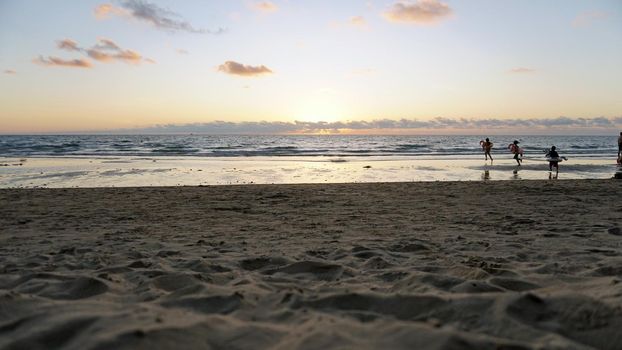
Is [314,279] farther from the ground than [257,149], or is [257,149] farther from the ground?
[257,149]

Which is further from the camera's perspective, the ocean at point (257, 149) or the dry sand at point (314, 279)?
the ocean at point (257, 149)

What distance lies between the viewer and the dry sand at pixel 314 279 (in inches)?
92.7

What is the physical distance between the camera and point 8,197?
10.2 m

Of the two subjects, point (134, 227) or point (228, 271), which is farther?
point (134, 227)

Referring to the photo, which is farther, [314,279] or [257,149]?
[257,149]

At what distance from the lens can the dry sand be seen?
2355mm

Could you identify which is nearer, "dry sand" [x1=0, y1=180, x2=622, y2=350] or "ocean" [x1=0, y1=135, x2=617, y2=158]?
"dry sand" [x1=0, y1=180, x2=622, y2=350]

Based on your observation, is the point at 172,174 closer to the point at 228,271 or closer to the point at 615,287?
the point at 228,271

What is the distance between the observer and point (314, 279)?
3.66 meters

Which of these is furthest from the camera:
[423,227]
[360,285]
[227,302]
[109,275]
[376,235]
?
[423,227]

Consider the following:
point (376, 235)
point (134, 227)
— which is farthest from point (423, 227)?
point (134, 227)

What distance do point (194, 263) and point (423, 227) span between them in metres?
3.69

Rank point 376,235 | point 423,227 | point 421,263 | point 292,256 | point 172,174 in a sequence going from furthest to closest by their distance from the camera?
1. point 172,174
2. point 423,227
3. point 376,235
4. point 292,256
5. point 421,263

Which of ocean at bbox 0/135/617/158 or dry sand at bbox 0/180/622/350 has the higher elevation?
ocean at bbox 0/135/617/158
